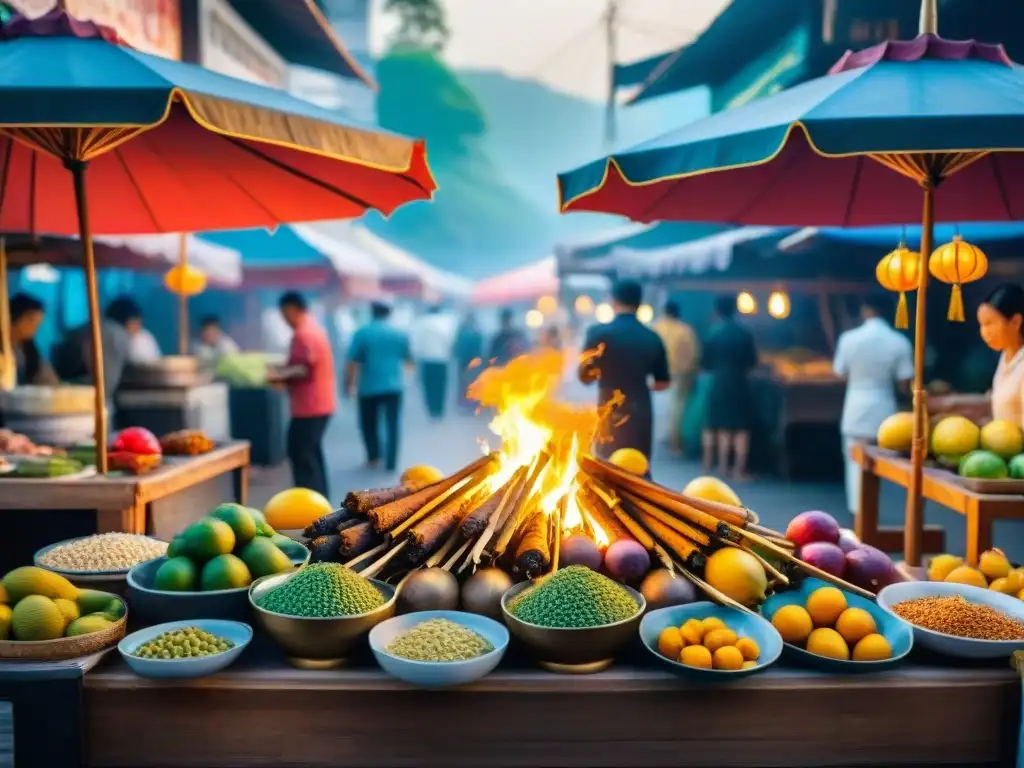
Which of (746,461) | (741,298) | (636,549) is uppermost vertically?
(741,298)

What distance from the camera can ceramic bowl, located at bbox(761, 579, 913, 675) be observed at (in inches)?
100

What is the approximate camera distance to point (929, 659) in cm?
269

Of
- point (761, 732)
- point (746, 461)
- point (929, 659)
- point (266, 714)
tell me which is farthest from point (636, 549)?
point (746, 461)

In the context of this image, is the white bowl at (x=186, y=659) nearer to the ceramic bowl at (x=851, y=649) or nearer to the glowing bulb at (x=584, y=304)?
the ceramic bowl at (x=851, y=649)

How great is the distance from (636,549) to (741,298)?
7616 mm

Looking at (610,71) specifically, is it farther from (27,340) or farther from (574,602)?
(574,602)

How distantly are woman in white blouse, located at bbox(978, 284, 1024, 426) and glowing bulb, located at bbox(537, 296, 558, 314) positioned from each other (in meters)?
17.3

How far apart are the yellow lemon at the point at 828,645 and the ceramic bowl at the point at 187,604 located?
1.79 meters

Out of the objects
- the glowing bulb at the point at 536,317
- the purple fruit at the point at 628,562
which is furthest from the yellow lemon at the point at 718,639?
the glowing bulb at the point at 536,317

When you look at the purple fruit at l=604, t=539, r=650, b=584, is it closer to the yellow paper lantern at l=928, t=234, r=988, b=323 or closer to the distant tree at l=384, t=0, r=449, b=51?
the yellow paper lantern at l=928, t=234, r=988, b=323

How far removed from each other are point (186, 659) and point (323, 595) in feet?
1.35

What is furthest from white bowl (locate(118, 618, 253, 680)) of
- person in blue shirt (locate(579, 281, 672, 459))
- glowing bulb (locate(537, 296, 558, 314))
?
glowing bulb (locate(537, 296, 558, 314))

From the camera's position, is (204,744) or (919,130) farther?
(919,130)

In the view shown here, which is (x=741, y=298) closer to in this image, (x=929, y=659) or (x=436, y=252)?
(x=929, y=659)
